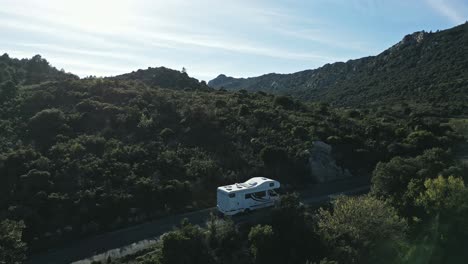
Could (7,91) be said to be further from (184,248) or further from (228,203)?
(184,248)


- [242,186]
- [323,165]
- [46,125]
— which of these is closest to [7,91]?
[46,125]

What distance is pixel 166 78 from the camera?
301ft

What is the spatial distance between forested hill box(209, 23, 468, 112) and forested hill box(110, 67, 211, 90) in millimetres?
45928

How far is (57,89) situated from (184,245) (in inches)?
1715

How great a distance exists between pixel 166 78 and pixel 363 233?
237 feet

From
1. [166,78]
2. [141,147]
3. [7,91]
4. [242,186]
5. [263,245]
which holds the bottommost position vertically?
[263,245]

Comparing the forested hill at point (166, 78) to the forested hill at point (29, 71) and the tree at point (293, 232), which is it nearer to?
the forested hill at point (29, 71)

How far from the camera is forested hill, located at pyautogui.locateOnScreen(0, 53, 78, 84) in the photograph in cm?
7012

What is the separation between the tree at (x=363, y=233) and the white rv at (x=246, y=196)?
578 centimetres

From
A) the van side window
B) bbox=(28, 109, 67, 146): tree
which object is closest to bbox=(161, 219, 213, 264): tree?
the van side window

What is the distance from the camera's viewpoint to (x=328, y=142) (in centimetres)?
4784

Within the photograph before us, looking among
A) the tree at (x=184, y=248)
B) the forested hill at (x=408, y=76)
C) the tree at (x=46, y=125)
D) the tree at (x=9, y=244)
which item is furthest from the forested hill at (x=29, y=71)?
the forested hill at (x=408, y=76)

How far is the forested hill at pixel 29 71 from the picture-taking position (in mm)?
70125

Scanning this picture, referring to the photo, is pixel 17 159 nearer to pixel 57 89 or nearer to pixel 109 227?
pixel 109 227
